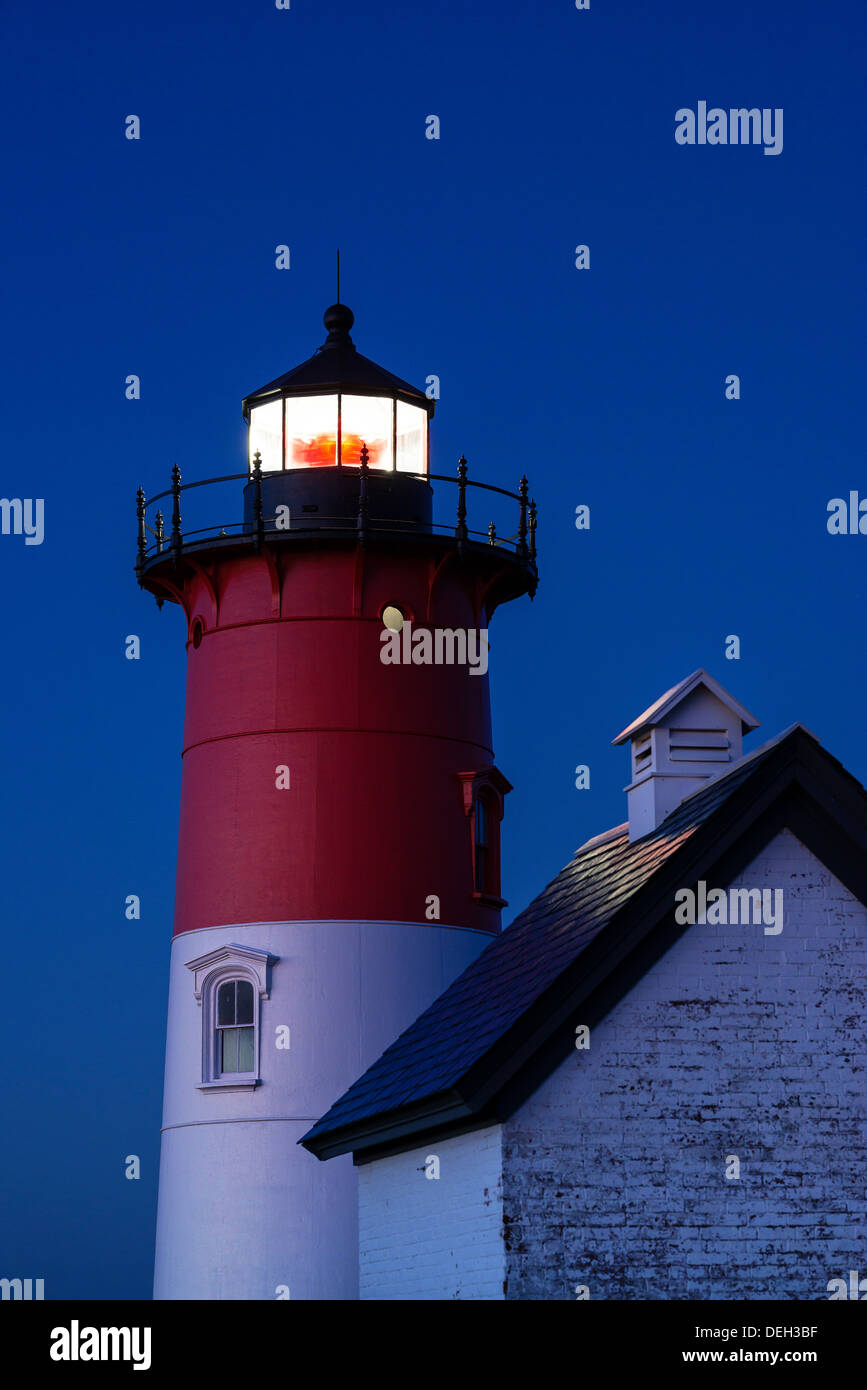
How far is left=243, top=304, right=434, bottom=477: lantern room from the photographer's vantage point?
29.0 meters

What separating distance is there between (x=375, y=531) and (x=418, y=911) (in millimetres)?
4817

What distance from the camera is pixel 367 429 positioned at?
29062 millimetres

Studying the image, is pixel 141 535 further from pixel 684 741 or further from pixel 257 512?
pixel 684 741

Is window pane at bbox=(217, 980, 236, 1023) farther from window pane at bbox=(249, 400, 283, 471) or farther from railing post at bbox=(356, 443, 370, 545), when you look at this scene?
window pane at bbox=(249, 400, 283, 471)

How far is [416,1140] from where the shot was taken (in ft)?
64.3

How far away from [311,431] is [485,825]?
5.62 m

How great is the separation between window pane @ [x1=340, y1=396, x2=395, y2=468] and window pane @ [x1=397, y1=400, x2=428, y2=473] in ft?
0.53

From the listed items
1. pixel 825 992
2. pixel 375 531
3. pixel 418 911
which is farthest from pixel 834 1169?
pixel 375 531

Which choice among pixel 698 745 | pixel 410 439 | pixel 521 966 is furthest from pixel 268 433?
pixel 521 966

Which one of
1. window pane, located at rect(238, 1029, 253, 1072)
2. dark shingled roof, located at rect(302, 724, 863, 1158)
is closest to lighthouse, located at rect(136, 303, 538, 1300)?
window pane, located at rect(238, 1029, 253, 1072)

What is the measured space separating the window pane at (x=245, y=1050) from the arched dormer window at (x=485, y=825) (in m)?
3.45

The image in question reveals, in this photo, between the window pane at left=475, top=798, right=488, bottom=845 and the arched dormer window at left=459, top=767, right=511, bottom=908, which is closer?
the arched dormer window at left=459, top=767, right=511, bottom=908
